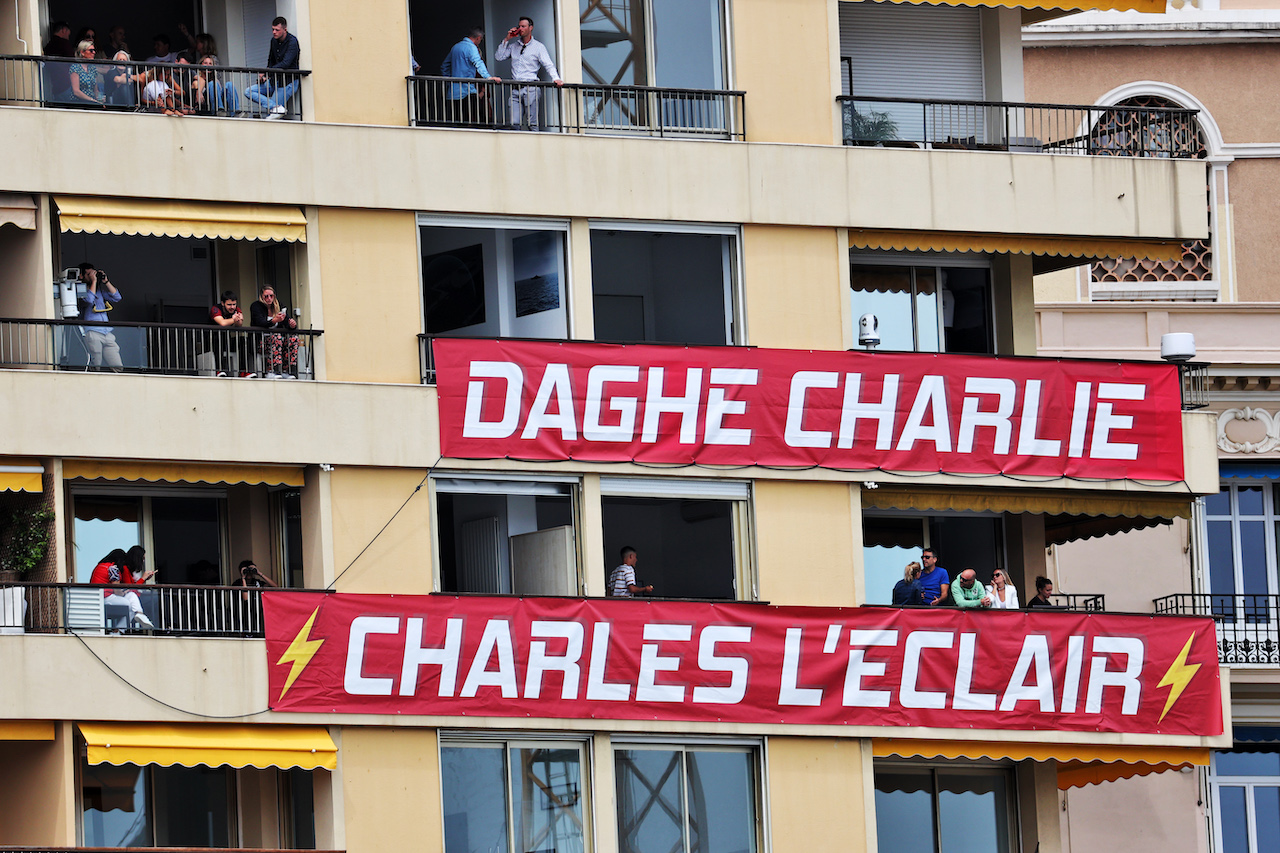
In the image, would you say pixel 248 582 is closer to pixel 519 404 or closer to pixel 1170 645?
pixel 519 404

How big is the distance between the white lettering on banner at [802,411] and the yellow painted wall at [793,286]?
487mm

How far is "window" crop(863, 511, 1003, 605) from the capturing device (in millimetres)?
39375

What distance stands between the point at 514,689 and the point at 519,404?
3503mm

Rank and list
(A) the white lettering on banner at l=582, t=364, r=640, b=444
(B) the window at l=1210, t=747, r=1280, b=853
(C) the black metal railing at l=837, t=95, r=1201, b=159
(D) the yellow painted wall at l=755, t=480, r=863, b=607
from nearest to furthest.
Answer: (A) the white lettering on banner at l=582, t=364, r=640, b=444
(D) the yellow painted wall at l=755, t=480, r=863, b=607
(C) the black metal railing at l=837, t=95, r=1201, b=159
(B) the window at l=1210, t=747, r=1280, b=853

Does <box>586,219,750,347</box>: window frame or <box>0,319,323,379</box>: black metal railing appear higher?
<box>586,219,750,347</box>: window frame


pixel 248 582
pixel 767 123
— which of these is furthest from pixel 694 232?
pixel 248 582

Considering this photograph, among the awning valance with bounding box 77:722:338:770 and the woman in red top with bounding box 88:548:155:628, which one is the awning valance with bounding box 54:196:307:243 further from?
the awning valance with bounding box 77:722:338:770

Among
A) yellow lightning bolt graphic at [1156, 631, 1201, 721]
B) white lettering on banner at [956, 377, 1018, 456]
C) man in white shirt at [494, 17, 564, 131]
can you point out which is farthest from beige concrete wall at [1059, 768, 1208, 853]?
man in white shirt at [494, 17, 564, 131]

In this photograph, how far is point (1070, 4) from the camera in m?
39.8

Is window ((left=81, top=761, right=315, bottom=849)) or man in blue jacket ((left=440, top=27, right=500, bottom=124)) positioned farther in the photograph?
man in blue jacket ((left=440, top=27, right=500, bottom=124))

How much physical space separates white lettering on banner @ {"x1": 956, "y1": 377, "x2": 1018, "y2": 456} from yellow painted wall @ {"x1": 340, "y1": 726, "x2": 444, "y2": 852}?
8.21 m

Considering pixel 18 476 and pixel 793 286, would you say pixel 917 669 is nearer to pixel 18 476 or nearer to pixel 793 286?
pixel 793 286

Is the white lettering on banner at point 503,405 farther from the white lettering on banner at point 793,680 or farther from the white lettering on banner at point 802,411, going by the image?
the white lettering on banner at point 793,680

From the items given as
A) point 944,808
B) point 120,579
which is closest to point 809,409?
point 944,808
